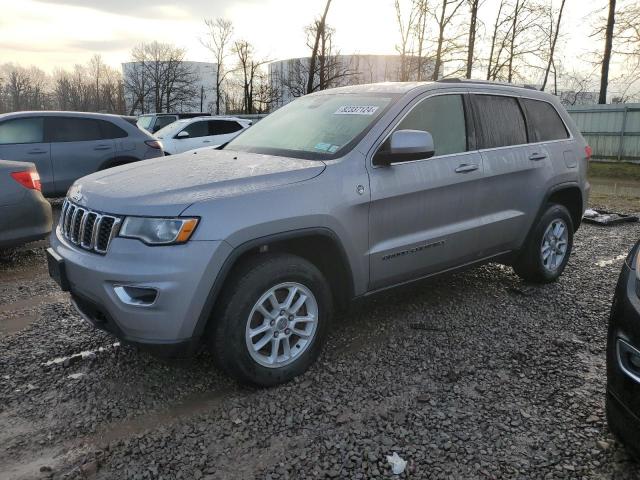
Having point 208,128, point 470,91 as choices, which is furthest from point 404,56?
point 470,91

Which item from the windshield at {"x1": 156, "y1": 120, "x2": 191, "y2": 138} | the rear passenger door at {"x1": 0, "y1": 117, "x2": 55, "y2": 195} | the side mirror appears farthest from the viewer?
the windshield at {"x1": 156, "y1": 120, "x2": 191, "y2": 138}

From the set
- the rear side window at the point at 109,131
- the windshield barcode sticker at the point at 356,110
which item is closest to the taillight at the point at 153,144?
the rear side window at the point at 109,131

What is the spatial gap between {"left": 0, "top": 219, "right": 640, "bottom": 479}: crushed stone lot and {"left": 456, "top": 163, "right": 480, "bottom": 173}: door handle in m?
1.21

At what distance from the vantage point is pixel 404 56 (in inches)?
1147

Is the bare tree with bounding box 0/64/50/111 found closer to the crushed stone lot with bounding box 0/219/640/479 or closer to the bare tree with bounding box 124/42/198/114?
the bare tree with bounding box 124/42/198/114

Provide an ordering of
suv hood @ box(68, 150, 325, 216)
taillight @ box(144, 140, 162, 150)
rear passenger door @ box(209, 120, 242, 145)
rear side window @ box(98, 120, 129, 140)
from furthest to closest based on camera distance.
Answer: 1. rear passenger door @ box(209, 120, 242, 145)
2. taillight @ box(144, 140, 162, 150)
3. rear side window @ box(98, 120, 129, 140)
4. suv hood @ box(68, 150, 325, 216)

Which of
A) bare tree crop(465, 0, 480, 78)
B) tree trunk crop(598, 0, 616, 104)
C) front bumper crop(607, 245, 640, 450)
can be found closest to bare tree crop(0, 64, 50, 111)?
bare tree crop(465, 0, 480, 78)

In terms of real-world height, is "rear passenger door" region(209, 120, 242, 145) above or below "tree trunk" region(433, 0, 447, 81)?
below

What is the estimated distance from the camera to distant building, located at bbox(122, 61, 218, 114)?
2341 inches

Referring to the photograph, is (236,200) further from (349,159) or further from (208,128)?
(208,128)

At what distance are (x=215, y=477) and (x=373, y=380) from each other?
1.20 meters

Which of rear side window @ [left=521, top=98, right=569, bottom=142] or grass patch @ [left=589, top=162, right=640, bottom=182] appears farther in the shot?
grass patch @ [left=589, top=162, right=640, bottom=182]

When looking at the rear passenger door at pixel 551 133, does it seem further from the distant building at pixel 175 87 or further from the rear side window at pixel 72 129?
the distant building at pixel 175 87

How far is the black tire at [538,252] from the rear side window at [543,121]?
65cm
